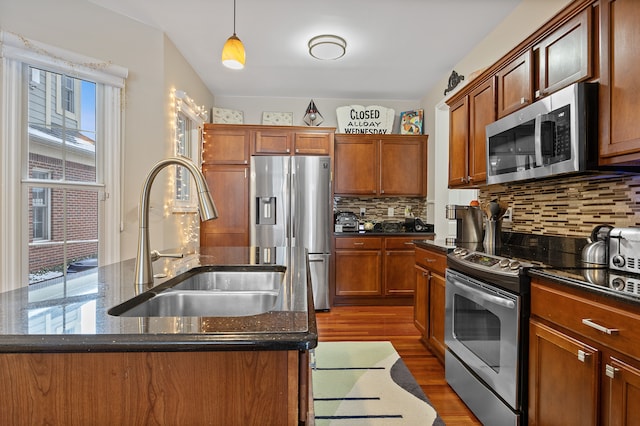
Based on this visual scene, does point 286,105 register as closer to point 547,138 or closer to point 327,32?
point 327,32

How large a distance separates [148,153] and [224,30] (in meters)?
1.25

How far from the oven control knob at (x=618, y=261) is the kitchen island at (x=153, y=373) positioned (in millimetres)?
1517

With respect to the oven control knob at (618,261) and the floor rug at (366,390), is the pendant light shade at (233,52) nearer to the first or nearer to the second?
the floor rug at (366,390)

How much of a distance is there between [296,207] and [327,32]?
1852 millimetres

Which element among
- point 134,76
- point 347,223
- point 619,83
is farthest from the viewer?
point 347,223

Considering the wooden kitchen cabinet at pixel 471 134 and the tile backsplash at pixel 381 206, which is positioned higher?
the wooden kitchen cabinet at pixel 471 134

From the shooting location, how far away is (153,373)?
2.25 ft

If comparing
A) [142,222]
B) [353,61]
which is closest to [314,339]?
[142,222]

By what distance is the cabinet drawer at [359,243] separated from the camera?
4262mm

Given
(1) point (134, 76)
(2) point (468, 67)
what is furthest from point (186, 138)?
(2) point (468, 67)

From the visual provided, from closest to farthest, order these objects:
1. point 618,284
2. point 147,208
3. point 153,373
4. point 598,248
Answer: point 153,373, point 147,208, point 618,284, point 598,248

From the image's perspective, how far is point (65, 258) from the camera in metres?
2.65

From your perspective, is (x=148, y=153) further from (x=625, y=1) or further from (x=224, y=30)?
(x=625, y=1)

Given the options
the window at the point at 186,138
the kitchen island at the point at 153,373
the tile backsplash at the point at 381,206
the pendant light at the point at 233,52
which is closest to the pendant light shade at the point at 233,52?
the pendant light at the point at 233,52
